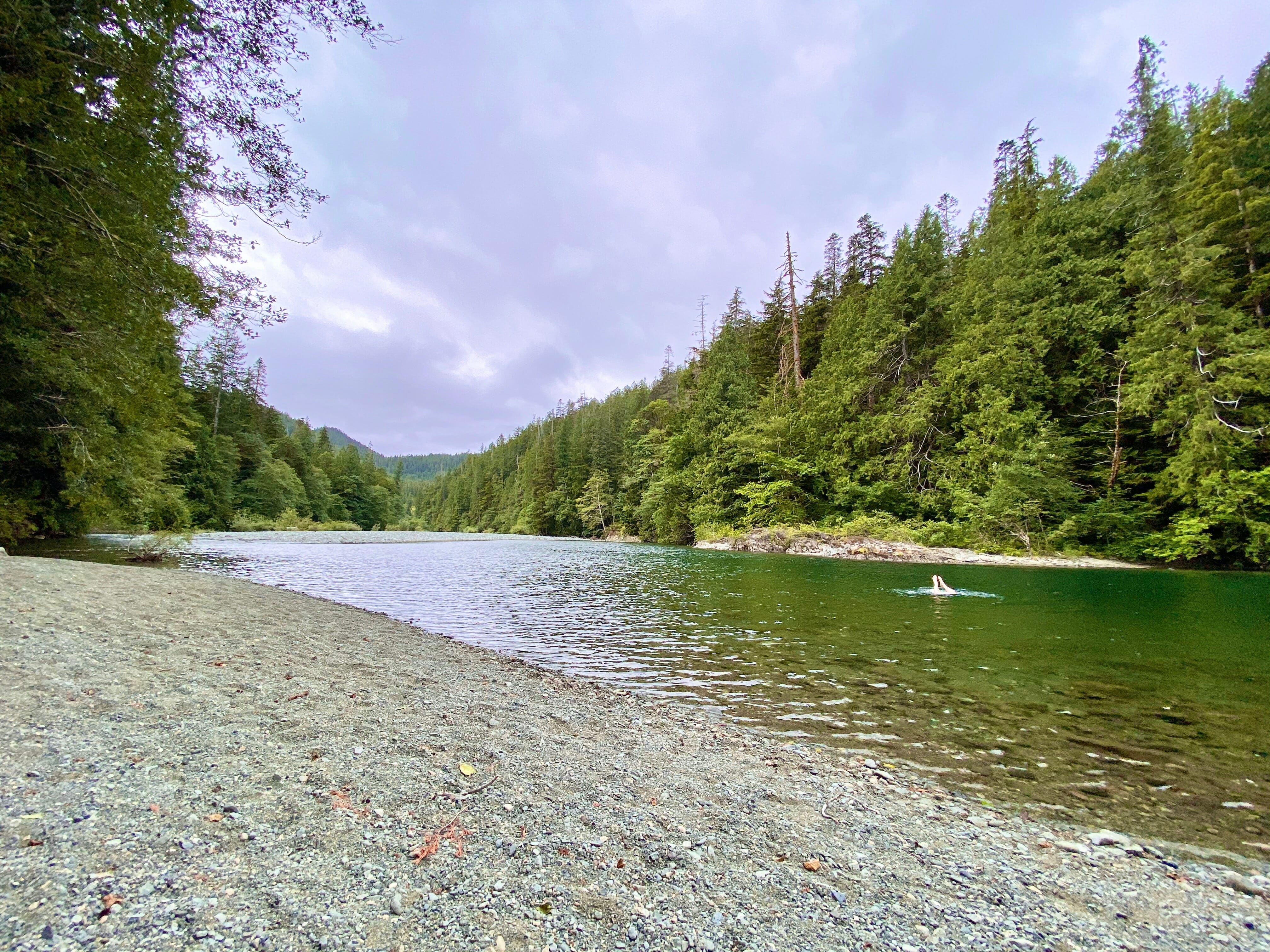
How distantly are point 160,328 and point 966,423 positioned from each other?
3632 centimetres

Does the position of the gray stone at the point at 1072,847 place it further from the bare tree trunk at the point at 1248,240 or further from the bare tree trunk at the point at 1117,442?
the bare tree trunk at the point at 1248,240

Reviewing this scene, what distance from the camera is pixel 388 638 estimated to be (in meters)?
8.96

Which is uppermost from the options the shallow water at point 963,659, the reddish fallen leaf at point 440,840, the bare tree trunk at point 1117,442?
the bare tree trunk at point 1117,442

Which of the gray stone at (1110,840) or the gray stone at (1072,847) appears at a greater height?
the gray stone at (1072,847)

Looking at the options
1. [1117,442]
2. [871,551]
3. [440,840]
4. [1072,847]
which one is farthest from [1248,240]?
[440,840]


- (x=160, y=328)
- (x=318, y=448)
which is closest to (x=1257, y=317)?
(x=160, y=328)

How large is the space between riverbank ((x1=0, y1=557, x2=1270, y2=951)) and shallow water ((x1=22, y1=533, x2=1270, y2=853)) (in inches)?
38.4

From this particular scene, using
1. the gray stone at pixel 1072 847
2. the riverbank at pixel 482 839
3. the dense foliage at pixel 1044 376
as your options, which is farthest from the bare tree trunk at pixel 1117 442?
the gray stone at pixel 1072 847

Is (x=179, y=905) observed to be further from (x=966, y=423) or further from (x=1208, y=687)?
(x=966, y=423)

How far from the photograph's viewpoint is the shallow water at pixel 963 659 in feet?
16.6

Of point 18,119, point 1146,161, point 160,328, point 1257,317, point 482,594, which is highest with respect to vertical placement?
point 1146,161

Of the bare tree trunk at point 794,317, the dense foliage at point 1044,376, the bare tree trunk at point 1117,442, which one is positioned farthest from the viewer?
the bare tree trunk at point 794,317

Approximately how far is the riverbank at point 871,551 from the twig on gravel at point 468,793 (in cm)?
2770

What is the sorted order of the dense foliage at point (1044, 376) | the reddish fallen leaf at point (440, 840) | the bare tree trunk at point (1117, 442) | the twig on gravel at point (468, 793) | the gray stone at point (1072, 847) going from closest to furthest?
the reddish fallen leaf at point (440, 840) → the twig on gravel at point (468, 793) → the gray stone at point (1072, 847) → the dense foliage at point (1044, 376) → the bare tree trunk at point (1117, 442)
